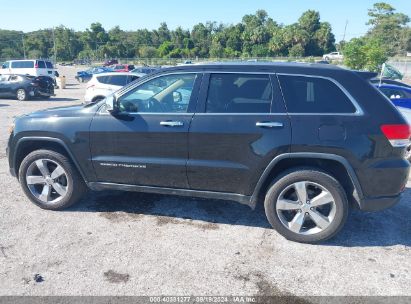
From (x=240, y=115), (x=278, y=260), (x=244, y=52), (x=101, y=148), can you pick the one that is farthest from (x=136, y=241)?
(x=244, y=52)

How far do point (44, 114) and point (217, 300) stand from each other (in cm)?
297

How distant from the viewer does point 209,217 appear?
4184 mm

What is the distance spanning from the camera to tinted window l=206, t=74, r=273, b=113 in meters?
3.54

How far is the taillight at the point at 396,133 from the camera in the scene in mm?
3260

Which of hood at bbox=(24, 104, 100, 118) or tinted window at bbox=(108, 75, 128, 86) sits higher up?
hood at bbox=(24, 104, 100, 118)

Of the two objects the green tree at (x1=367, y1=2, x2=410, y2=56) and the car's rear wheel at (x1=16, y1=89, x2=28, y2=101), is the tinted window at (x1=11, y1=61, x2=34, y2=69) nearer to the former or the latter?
the car's rear wheel at (x1=16, y1=89, x2=28, y2=101)

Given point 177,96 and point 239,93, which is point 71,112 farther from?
point 239,93

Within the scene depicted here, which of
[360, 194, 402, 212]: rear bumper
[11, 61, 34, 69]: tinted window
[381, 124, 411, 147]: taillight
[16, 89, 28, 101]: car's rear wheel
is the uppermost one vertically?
[381, 124, 411, 147]: taillight

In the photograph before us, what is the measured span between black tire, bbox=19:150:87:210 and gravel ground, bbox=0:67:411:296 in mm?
126

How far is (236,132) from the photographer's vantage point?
11.4ft

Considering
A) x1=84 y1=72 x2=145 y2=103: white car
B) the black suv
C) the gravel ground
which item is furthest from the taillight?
x1=84 y1=72 x2=145 y2=103: white car

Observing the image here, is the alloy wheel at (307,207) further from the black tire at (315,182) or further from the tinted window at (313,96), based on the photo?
the tinted window at (313,96)

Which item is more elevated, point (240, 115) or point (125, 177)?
point (240, 115)

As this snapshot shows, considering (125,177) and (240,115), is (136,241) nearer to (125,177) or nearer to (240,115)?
(125,177)
